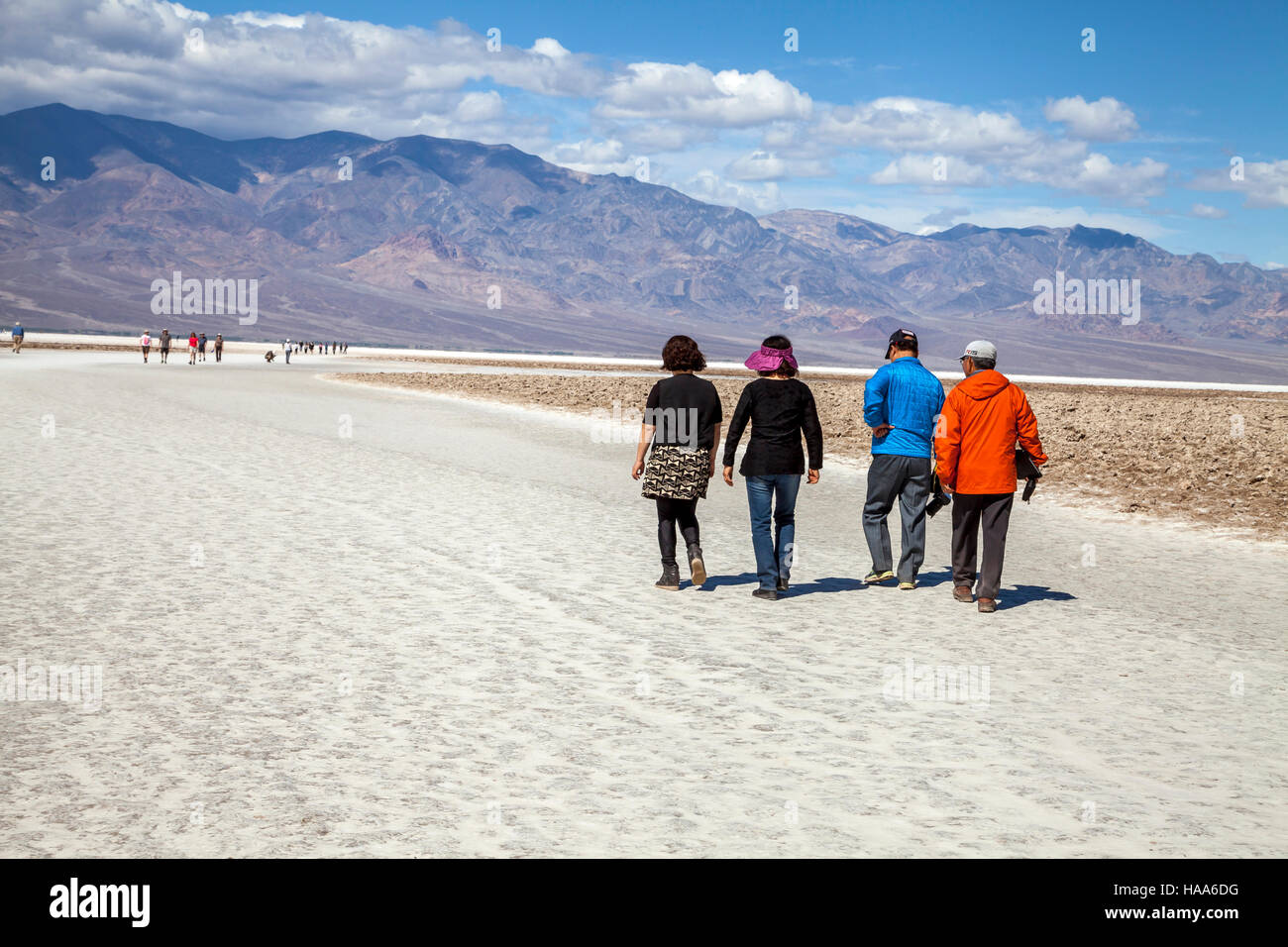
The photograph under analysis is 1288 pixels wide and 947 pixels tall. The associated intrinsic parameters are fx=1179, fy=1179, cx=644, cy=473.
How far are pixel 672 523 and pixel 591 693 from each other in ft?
9.79

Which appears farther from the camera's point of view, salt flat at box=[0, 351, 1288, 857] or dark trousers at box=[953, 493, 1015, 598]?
dark trousers at box=[953, 493, 1015, 598]

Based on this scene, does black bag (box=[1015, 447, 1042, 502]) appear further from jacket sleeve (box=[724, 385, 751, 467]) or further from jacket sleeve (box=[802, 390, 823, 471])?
jacket sleeve (box=[724, 385, 751, 467])

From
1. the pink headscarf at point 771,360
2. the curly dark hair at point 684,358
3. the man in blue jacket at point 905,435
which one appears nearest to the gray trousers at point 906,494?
the man in blue jacket at point 905,435

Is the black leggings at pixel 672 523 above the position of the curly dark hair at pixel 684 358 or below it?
below

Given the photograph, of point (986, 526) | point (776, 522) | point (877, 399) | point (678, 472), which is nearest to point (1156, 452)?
point (877, 399)

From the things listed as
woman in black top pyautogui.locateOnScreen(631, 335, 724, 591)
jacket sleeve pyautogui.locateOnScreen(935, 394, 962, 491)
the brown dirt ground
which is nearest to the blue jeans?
woman in black top pyautogui.locateOnScreen(631, 335, 724, 591)

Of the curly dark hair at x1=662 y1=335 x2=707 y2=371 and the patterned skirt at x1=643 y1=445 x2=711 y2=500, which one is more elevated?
the curly dark hair at x1=662 y1=335 x2=707 y2=371

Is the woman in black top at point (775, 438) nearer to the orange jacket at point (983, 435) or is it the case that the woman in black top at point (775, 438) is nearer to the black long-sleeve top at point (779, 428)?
the black long-sleeve top at point (779, 428)

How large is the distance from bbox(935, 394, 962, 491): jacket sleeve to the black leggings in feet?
6.30

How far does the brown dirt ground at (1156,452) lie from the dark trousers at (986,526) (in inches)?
267

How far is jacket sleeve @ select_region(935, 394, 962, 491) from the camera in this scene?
29.4 ft

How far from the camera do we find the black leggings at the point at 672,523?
30.2 ft

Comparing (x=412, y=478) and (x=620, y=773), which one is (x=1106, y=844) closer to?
(x=620, y=773)
